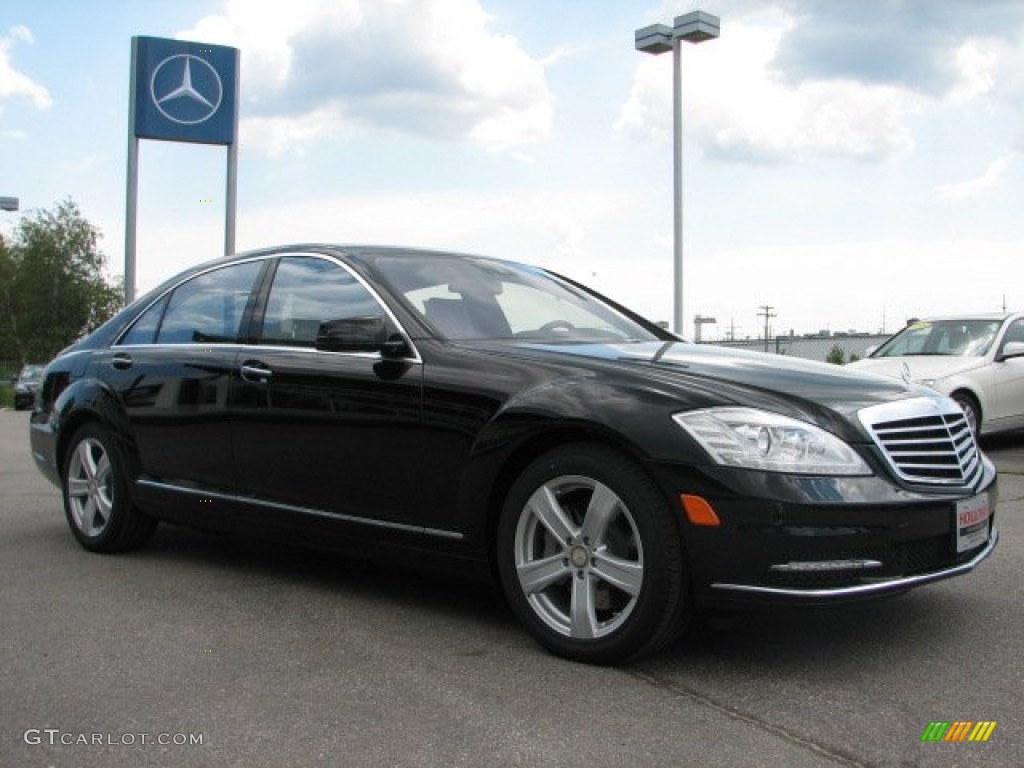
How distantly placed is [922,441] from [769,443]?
625 mm

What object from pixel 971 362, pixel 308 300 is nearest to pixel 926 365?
pixel 971 362

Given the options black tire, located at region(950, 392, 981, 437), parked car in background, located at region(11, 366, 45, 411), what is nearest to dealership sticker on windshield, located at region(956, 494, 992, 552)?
black tire, located at region(950, 392, 981, 437)

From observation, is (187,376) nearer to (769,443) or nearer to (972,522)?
(769,443)

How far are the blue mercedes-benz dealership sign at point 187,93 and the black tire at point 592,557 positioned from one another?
55.8ft

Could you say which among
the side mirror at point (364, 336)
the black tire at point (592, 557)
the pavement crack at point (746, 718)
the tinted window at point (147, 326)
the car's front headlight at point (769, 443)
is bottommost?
the pavement crack at point (746, 718)

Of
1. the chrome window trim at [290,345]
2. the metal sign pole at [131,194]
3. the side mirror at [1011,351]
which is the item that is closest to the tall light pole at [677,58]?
the side mirror at [1011,351]

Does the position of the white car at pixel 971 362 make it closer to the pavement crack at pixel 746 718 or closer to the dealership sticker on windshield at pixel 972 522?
the dealership sticker on windshield at pixel 972 522

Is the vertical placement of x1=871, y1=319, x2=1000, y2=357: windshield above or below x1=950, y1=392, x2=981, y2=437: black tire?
above

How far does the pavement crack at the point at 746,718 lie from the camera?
9.72ft

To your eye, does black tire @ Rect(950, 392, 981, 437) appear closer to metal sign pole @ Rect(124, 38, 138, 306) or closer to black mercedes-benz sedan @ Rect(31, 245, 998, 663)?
black mercedes-benz sedan @ Rect(31, 245, 998, 663)

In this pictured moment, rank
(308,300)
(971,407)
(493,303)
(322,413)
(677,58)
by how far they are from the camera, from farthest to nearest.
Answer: (677,58), (971,407), (308,300), (493,303), (322,413)

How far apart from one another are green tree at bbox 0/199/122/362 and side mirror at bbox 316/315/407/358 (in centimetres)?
5701

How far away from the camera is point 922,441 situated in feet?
12.4

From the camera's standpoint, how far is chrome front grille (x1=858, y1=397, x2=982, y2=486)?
3.65 metres
